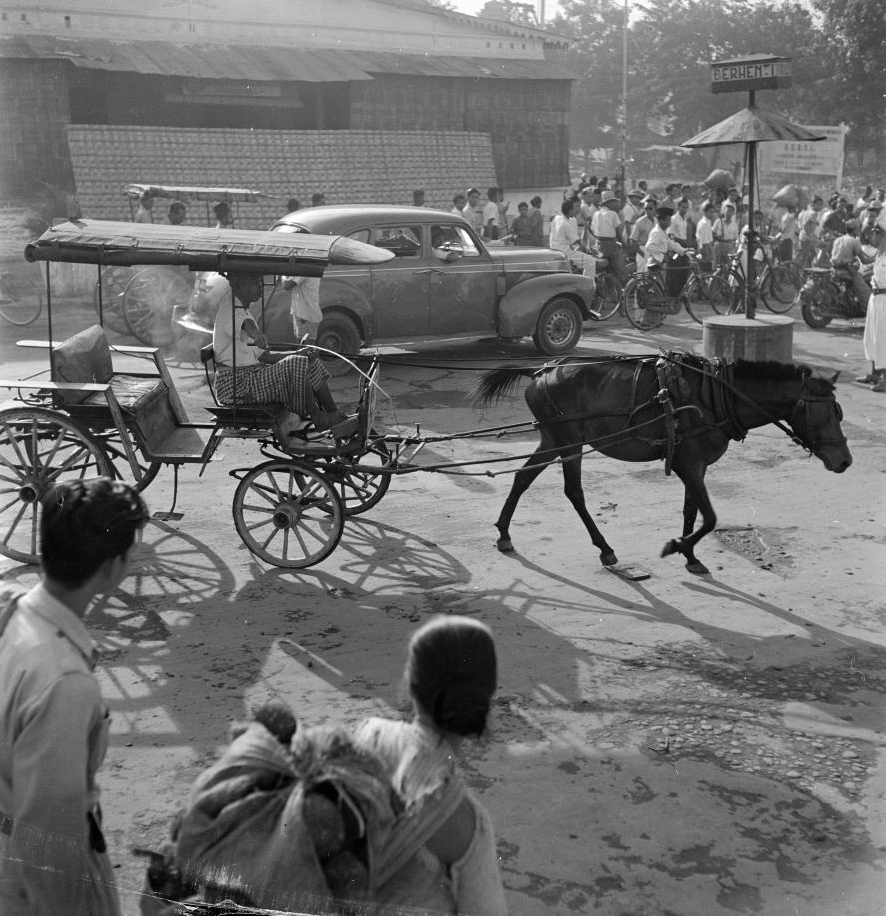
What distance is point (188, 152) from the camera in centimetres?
1888

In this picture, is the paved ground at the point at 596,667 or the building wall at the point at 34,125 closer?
the paved ground at the point at 596,667

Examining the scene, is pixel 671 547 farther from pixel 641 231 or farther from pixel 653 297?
pixel 641 231

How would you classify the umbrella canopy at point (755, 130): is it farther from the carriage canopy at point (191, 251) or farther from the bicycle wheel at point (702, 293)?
the carriage canopy at point (191, 251)

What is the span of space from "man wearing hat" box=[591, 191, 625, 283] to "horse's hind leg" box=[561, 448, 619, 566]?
390 inches

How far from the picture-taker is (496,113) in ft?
77.9

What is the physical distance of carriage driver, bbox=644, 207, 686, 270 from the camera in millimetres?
14698

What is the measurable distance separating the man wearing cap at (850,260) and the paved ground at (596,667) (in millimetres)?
6701

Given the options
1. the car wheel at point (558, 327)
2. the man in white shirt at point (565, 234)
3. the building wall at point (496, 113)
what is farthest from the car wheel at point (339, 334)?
the building wall at point (496, 113)

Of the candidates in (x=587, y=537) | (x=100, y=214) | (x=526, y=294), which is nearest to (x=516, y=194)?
(x=100, y=214)

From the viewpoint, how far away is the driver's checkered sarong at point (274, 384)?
20.5ft

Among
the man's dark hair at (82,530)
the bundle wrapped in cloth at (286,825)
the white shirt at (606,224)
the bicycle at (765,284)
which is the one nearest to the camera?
the bundle wrapped in cloth at (286,825)

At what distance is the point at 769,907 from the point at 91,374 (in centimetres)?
472

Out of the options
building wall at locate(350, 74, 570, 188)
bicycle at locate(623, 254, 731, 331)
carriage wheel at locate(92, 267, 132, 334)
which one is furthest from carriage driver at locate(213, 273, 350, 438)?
building wall at locate(350, 74, 570, 188)

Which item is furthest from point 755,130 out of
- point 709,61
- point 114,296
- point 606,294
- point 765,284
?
point 709,61
